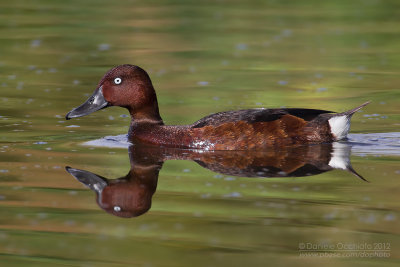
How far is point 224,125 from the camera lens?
32.1 ft

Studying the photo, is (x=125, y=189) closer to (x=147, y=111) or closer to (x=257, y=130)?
(x=257, y=130)

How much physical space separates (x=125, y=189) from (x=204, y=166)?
4.06ft

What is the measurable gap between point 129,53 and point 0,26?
4605 millimetres

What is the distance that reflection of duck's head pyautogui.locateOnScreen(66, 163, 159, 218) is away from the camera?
750cm

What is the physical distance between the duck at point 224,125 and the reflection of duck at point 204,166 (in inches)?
5.3

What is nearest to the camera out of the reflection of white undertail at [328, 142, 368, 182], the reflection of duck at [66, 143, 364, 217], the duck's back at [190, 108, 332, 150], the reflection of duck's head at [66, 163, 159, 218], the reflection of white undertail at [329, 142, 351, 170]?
the reflection of duck's head at [66, 163, 159, 218]

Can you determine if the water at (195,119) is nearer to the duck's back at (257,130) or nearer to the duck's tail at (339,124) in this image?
the duck's tail at (339,124)

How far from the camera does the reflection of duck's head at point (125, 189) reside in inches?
295

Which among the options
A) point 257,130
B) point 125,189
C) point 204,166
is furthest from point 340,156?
point 125,189

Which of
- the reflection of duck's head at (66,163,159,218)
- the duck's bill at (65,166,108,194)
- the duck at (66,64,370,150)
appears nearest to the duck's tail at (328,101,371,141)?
the duck at (66,64,370,150)

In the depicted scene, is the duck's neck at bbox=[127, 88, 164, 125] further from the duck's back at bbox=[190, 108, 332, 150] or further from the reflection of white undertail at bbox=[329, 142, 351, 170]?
the reflection of white undertail at bbox=[329, 142, 351, 170]

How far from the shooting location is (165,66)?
15.6 meters

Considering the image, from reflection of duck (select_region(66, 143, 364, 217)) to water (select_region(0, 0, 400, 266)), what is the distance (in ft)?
0.19

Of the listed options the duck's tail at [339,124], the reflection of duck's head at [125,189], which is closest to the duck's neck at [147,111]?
the reflection of duck's head at [125,189]
